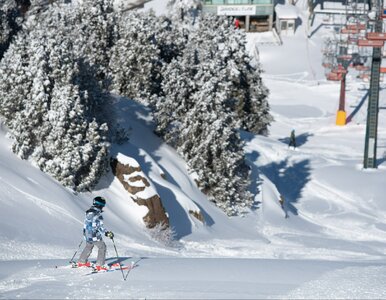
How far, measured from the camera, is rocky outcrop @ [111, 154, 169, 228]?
2711 centimetres

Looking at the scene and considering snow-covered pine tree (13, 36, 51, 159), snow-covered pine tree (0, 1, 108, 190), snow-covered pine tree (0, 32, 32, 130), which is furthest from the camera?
snow-covered pine tree (0, 32, 32, 130)

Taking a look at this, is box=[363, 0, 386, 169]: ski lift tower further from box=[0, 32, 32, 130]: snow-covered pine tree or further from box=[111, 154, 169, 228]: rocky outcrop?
box=[0, 32, 32, 130]: snow-covered pine tree

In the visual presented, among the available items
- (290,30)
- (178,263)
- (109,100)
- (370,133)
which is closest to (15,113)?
(109,100)

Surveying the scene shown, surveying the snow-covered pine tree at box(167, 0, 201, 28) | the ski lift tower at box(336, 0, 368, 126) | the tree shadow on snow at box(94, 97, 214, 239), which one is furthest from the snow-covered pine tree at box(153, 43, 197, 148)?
the snow-covered pine tree at box(167, 0, 201, 28)

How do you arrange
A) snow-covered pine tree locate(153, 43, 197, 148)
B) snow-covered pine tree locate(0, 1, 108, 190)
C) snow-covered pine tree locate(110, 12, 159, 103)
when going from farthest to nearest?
snow-covered pine tree locate(110, 12, 159, 103) < snow-covered pine tree locate(153, 43, 197, 148) < snow-covered pine tree locate(0, 1, 108, 190)

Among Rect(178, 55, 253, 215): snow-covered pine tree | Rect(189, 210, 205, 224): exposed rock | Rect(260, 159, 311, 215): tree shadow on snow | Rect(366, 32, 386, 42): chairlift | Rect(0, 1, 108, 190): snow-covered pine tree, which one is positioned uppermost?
Rect(366, 32, 386, 42): chairlift

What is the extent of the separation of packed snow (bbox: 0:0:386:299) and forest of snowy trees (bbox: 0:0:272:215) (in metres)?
0.90

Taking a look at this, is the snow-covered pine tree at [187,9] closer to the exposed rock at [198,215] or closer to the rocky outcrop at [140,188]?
the exposed rock at [198,215]

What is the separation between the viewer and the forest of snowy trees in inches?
1089

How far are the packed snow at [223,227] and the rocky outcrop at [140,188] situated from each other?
229mm

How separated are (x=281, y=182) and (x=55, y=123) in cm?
2057

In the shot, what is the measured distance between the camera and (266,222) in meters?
34.3

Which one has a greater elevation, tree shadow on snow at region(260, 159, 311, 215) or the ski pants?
the ski pants

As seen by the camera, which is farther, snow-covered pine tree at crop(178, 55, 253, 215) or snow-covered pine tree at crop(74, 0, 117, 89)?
snow-covered pine tree at crop(74, 0, 117, 89)
